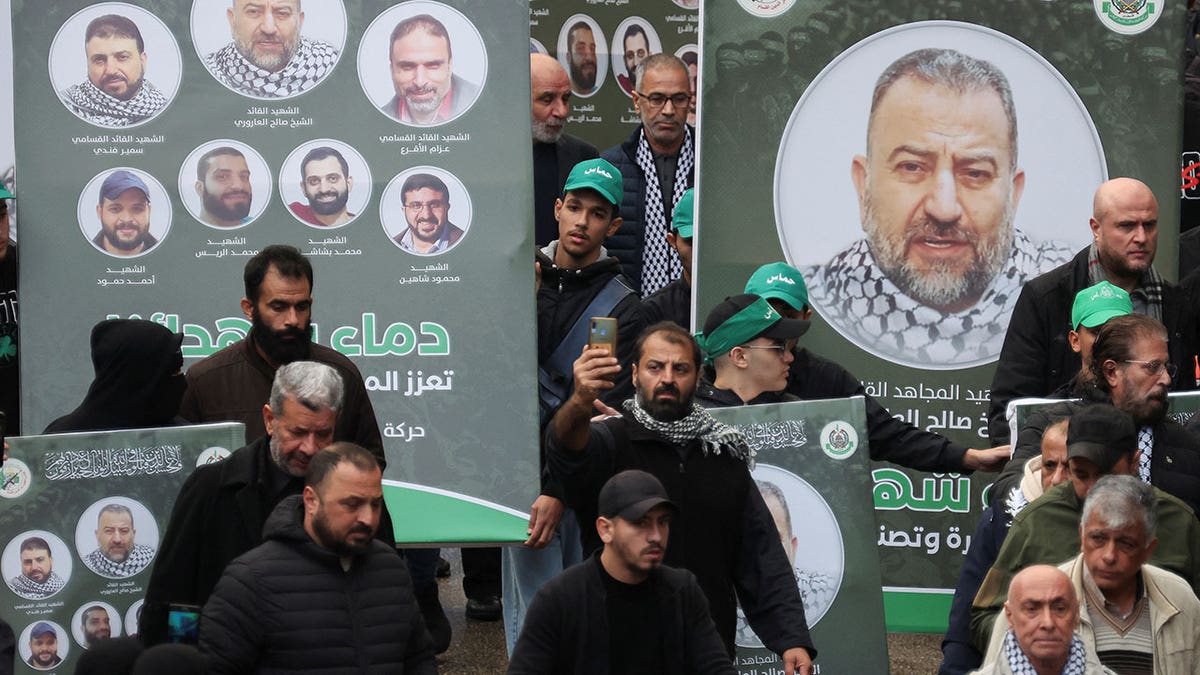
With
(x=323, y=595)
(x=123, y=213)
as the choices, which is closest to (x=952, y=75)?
(x=123, y=213)

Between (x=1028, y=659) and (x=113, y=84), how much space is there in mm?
4327

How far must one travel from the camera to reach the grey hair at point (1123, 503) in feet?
21.6

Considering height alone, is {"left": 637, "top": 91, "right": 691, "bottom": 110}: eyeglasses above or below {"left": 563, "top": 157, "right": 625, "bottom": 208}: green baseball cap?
above

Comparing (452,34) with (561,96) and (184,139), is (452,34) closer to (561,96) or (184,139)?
(184,139)

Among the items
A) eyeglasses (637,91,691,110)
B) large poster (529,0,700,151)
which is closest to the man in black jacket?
eyeglasses (637,91,691,110)

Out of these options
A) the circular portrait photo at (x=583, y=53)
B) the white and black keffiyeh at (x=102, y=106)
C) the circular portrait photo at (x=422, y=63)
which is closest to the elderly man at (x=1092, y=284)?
the circular portrait photo at (x=422, y=63)

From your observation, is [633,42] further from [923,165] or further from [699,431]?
[699,431]

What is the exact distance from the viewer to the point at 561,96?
1045 cm

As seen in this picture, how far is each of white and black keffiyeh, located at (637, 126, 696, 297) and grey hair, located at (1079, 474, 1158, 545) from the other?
3522 mm

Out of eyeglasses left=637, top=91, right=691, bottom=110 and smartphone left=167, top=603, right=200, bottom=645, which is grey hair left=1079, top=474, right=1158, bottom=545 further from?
eyeglasses left=637, top=91, right=691, bottom=110

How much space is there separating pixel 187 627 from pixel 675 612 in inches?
57.0

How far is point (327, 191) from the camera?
332 inches

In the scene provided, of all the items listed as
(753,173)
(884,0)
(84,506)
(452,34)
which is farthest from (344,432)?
(884,0)

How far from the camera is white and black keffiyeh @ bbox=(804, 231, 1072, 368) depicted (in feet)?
30.0
